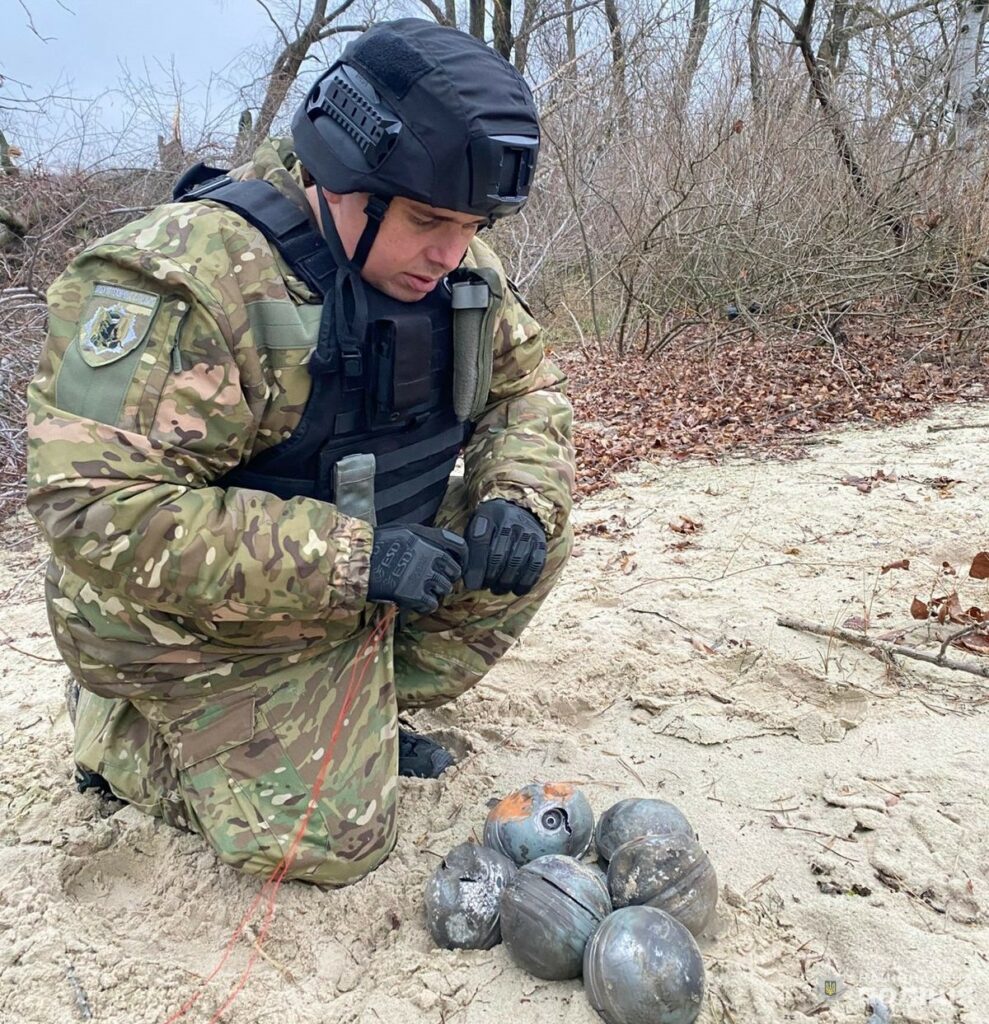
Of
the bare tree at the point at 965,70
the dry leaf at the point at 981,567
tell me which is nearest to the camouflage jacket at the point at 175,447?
the dry leaf at the point at 981,567

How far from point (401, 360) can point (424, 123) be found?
0.55 meters

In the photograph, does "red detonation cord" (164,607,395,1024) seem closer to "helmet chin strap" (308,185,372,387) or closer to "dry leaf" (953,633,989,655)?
"helmet chin strap" (308,185,372,387)

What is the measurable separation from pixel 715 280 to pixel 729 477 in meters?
3.93

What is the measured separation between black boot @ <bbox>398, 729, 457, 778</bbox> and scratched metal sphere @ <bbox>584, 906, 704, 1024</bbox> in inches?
36.9

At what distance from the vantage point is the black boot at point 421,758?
2633 millimetres

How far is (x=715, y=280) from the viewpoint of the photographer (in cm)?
851

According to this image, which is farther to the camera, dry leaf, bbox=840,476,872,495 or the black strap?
dry leaf, bbox=840,476,872,495

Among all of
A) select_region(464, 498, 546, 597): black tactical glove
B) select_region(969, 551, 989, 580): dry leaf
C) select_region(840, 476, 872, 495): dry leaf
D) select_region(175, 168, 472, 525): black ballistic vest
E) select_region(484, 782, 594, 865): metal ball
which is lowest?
select_region(484, 782, 594, 865): metal ball

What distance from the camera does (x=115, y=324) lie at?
6.27 ft

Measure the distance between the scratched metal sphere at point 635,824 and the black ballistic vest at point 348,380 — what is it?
96 centimetres

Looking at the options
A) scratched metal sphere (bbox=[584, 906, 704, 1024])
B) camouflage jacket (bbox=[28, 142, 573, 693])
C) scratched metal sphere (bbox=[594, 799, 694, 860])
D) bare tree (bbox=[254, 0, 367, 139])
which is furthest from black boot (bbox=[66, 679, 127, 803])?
bare tree (bbox=[254, 0, 367, 139])

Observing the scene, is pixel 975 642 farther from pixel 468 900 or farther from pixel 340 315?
pixel 340 315

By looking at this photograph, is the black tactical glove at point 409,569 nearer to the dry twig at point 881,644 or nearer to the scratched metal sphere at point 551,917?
the scratched metal sphere at point 551,917

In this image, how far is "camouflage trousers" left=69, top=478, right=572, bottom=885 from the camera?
2.24 metres
